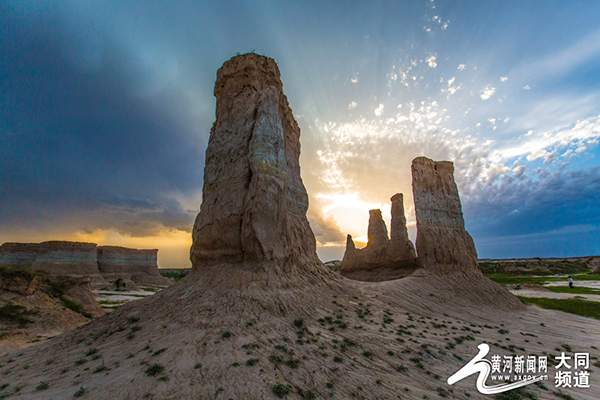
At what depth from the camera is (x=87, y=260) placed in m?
34.2

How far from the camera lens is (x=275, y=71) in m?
15.9

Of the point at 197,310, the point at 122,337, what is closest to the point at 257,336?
the point at 197,310

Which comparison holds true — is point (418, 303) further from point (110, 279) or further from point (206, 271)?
point (110, 279)

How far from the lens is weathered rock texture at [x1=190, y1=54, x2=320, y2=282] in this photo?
11500 millimetres

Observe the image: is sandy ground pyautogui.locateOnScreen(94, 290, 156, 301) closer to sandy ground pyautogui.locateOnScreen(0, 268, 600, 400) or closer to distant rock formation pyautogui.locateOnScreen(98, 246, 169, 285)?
distant rock formation pyautogui.locateOnScreen(98, 246, 169, 285)

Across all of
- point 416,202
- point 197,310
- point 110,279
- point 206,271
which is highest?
point 416,202

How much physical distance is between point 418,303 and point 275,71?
1860cm

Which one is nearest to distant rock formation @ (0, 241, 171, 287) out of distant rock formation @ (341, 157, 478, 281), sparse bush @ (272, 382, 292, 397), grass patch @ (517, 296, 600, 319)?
sparse bush @ (272, 382, 292, 397)

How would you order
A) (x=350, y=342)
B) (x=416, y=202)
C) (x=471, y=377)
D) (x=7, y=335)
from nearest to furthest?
(x=471, y=377)
(x=350, y=342)
(x=7, y=335)
(x=416, y=202)

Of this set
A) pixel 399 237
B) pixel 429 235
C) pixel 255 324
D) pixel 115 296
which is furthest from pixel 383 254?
pixel 115 296

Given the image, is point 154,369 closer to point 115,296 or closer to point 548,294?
point 115,296

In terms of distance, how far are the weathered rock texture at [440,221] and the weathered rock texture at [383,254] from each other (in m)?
1.71

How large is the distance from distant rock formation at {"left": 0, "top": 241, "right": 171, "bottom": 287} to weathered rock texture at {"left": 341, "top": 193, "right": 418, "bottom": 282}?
35.6m

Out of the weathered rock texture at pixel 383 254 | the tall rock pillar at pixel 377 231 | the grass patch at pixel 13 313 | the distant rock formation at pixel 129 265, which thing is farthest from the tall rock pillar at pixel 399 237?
the distant rock formation at pixel 129 265
